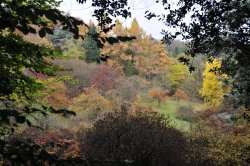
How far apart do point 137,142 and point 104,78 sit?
990 inches

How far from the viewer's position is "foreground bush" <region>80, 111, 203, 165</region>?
15.9m

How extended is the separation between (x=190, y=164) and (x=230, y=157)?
7.64ft

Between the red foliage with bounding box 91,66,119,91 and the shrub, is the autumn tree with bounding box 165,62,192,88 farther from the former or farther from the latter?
the red foliage with bounding box 91,66,119,91

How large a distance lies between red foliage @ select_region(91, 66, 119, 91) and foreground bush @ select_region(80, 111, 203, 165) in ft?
69.2

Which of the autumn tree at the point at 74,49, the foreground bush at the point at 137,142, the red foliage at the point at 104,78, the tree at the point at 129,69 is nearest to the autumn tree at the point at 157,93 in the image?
the tree at the point at 129,69

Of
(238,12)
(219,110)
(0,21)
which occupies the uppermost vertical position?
(238,12)

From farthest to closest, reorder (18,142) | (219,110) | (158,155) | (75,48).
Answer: (75,48) < (219,110) < (158,155) < (18,142)

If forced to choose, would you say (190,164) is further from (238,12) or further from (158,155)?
(238,12)

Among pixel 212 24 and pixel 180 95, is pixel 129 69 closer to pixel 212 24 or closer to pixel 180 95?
pixel 180 95

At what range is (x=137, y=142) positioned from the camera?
16078 mm

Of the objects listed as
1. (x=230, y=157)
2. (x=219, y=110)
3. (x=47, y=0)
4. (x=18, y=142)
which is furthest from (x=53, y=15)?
(x=219, y=110)

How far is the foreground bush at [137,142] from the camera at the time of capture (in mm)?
15914

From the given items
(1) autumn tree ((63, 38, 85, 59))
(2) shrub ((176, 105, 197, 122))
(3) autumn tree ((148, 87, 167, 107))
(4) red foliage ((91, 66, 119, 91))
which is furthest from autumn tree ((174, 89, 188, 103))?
(1) autumn tree ((63, 38, 85, 59))

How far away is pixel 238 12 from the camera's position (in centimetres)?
498
